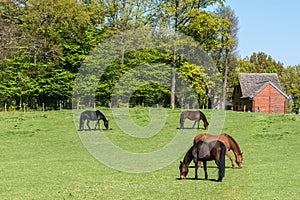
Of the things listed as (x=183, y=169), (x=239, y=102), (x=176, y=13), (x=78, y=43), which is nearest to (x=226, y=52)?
(x=239, y=102)

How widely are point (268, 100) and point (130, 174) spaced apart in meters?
46.6

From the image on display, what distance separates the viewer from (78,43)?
142 ft

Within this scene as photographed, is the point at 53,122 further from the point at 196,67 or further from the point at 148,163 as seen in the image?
the point at 196,67

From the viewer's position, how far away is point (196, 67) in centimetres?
4406

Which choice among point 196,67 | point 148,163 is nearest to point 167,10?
point 196,67

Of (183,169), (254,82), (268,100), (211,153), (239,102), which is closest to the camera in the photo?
(211,153)

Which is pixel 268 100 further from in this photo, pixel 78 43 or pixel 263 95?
pixel 78 43

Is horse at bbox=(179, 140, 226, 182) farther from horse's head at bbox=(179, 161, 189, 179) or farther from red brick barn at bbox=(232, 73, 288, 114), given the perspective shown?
red brick barn at bbox=(232, 73, 288, 114)

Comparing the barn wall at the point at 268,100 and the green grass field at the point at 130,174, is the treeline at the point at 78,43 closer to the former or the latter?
the barn wall at the point at 268,100

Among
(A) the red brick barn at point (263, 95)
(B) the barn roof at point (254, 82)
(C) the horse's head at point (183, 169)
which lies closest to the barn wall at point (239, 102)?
(A) the red brick barn at point (263, 95)

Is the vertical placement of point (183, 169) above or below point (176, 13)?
below

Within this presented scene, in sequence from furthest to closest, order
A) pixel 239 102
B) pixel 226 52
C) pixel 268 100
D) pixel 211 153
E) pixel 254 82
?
pixel 239 102 < pixel 254 82 < pixel 268 100 < pixel 226 52 < pixel 211 153

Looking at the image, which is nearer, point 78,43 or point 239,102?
point 78,43

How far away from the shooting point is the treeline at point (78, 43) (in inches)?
1631
